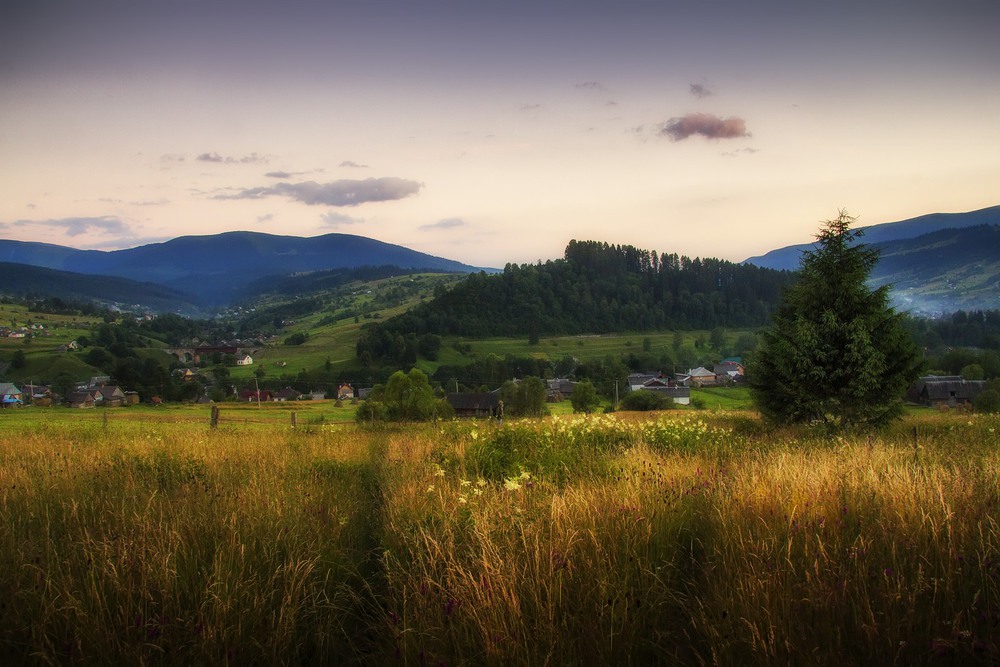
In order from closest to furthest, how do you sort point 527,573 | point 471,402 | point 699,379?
point 527,573 < point 471,402 < point 699,379

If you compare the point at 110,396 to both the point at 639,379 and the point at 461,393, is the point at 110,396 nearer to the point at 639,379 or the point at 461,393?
the point at 461,393

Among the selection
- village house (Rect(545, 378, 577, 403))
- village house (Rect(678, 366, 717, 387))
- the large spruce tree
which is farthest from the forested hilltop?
the large spruce tree

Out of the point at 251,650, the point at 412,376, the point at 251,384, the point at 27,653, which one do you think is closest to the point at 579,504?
the point at 251,650

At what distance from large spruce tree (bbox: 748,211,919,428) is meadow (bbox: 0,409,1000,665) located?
9.68 metres

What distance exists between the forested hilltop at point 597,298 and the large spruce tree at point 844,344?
120341 mm

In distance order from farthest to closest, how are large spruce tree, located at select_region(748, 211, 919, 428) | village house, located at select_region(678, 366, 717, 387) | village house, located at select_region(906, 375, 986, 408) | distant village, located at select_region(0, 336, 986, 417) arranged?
village house, located at select_region(678, 366, 717, 387)
distant village, located at select_region(0, 336, 986, 417)
village house, located at select_region(906, 375, 986, 408)
large spruce tree, located at select_region(748, 211, 919, 428)

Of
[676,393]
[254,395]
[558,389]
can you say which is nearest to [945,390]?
[676,393]

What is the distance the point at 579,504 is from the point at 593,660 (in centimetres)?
157

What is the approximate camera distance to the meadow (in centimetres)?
288

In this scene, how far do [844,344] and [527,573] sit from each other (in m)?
14.1

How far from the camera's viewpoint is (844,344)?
14.4 m

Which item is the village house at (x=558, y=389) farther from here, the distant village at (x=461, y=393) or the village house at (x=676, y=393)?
the village house at (x=676, y=393)

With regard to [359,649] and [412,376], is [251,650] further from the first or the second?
[412,376]

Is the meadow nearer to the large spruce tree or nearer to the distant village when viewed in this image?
the large spruce tree
